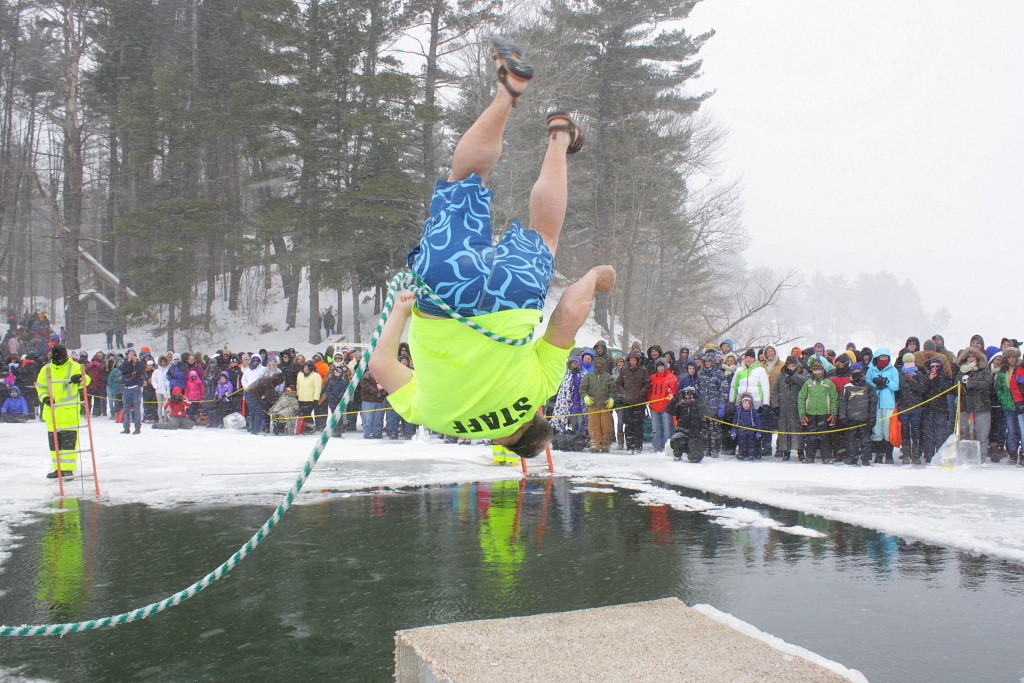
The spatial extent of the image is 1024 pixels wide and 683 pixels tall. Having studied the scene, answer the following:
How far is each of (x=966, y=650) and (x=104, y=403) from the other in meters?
20.6

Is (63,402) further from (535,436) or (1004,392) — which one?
(1004,392)

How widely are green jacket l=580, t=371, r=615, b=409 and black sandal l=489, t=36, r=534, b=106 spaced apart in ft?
32.7

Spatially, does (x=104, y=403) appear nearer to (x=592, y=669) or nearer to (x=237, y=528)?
(x=237, y=528)

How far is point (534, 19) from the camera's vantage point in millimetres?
21828

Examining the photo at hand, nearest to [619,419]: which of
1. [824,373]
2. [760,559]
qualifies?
[824,373]

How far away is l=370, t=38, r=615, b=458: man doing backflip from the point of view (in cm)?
353

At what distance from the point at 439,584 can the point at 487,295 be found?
9.22 ft

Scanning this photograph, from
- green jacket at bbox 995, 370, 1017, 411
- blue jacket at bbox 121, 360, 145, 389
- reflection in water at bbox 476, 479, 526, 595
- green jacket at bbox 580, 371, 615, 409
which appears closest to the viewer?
reflection in water at bbox 476, 479, 526, 595

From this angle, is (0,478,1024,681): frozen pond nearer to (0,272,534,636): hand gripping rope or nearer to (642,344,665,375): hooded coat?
(0,272,534,636): hand gripping rope

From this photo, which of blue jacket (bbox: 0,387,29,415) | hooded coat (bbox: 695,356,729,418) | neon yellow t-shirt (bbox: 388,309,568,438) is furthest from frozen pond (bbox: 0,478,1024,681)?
blue jacket (bbox: 0,387,29,415)

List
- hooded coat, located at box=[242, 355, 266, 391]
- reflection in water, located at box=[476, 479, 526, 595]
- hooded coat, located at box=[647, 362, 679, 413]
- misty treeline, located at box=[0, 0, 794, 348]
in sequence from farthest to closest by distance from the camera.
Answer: misty treeline, located at box=[0, 0, 794, 348] < hooded coat, located at box=[242, 355, 266, 391] < hooded coat, located at box=[647, 362, 679, 413] < reflection in water, located at box=[476, 479, 526, 595]

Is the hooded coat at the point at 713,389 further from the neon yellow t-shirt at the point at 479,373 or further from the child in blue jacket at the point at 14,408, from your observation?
the child in blue jacket at the point at 14,408

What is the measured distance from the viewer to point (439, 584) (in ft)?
18.1

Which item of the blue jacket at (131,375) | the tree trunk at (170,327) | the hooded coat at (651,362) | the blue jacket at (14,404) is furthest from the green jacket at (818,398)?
the tree trunk at (170,327)
